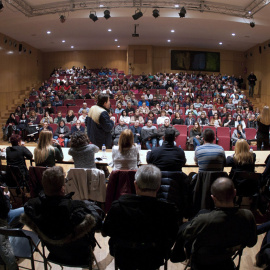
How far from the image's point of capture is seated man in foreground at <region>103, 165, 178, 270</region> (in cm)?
180

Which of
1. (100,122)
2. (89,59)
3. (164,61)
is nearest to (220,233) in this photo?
(100,122)

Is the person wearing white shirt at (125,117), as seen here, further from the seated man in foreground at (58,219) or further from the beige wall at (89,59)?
the beige wall at (89,59)

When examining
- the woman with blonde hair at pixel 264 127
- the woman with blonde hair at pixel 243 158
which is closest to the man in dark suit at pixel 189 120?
the woman with blonde hair at pixel 264 127

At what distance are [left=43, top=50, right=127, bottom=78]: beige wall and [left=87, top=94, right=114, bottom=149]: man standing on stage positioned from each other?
14816mm

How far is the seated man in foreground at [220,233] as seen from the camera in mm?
1843

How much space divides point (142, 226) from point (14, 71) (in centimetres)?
1453

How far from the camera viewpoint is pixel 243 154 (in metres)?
3.49

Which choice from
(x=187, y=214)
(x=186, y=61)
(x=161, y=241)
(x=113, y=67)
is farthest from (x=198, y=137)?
(x=113, y=67)

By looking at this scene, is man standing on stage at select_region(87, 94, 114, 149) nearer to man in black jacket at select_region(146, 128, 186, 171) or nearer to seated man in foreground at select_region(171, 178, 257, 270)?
man in black jacket at select_region(146, 128, 186, 171)

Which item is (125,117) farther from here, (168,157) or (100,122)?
(168,157)

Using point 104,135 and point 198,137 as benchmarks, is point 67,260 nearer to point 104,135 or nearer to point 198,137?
point 104,135

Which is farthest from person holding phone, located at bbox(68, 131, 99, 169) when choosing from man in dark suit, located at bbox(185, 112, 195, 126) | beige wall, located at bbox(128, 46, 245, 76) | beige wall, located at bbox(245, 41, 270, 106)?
beige wall, located at bbox(128, 46, 245, 76)

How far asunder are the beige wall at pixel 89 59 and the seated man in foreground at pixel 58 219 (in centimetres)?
1700

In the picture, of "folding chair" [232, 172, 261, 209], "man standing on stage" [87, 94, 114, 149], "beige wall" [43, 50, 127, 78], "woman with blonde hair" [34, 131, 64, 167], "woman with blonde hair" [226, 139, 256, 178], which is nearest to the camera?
"folding chair" [232, 172, 261, 209]
